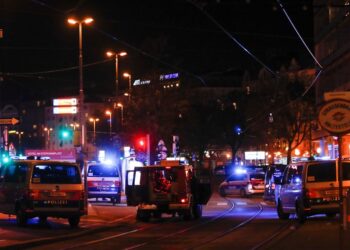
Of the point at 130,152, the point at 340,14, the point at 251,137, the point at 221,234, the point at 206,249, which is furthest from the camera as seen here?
the point at 251,137

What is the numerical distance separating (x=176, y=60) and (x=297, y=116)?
63.1 feet

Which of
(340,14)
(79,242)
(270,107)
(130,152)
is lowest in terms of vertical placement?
(79,242)

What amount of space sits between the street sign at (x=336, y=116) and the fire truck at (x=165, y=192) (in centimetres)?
1455

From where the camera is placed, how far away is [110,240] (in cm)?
1872

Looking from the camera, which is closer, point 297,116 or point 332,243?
point 332,243

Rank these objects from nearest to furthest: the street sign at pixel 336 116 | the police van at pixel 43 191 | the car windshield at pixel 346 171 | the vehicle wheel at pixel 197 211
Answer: the street sign at pixel 336 116 < the police van at pixel 43 191 < the car windshield at pixel 346 171 < the vehicle wheel at pixel 197 211

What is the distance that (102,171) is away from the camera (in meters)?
37.4

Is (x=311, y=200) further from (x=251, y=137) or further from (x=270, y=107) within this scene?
(x=251, y=137)

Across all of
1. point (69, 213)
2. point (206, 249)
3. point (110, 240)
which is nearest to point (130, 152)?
point (69, 213)

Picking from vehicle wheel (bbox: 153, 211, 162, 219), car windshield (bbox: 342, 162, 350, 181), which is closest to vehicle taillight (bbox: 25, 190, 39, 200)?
vehicle wheel (bbox: 153, 211, 162, 219)

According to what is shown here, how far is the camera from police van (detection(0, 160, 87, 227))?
21281 millimetres

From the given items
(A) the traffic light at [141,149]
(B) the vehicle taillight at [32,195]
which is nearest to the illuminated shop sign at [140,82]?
(A) the traffic light at [141,149]

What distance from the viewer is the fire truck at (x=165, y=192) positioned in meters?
25.6

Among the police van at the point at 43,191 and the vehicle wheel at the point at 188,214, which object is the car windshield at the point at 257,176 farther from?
the police van at the point at 43,191
